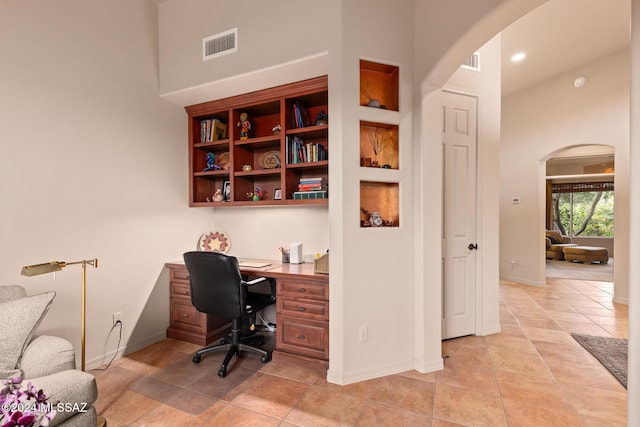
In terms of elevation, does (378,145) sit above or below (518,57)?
below

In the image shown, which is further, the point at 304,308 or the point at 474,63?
the point at 474,63

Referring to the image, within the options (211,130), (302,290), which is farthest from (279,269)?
(211,130)

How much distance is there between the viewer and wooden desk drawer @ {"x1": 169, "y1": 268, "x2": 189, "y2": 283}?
3086mm

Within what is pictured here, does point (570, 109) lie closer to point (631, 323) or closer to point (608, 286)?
point (608, 286)

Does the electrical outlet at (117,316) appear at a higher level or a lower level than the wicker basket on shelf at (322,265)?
lower

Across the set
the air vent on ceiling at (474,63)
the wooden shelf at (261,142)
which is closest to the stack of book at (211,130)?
the wooden shelf at (261,142)

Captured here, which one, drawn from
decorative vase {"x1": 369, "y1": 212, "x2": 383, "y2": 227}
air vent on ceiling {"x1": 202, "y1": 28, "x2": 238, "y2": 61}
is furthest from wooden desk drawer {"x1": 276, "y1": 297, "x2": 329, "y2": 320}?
air vent on ceiling {"x1": 202, "y1": 28, "x2": 238, "y2": 61}

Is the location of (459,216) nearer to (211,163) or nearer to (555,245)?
(211,163)

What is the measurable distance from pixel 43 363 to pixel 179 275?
5.04 feet

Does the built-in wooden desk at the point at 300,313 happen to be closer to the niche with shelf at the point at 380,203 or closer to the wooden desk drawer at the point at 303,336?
the wooden desk drawer at the point at 303,336

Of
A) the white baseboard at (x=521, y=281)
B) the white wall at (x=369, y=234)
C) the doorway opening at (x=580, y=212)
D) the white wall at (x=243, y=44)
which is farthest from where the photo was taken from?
the doorway opening at (x=580, y=212)

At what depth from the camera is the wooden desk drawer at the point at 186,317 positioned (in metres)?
3.02

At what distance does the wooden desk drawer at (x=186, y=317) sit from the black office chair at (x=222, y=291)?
0.42 m

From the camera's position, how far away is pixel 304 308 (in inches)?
100
